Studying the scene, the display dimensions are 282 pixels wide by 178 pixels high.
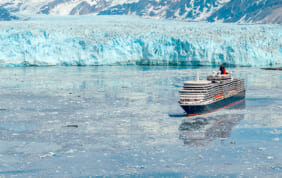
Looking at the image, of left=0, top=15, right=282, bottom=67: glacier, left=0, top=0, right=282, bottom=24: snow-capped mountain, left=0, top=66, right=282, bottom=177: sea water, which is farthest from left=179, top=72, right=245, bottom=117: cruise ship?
left=0, top=0, right=282, bottom=24: snow-capped mountain

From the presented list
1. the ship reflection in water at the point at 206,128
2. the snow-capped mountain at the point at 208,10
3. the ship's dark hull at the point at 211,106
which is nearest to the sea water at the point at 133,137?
the ship reflection in water at the point at 206,128

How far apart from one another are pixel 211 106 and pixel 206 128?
7.01 ft

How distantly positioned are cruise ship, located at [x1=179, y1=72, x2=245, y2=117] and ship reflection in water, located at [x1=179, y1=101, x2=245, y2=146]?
298 millimetres

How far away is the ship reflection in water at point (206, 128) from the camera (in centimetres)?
917

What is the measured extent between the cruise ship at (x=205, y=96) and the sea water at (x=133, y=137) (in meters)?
0.29

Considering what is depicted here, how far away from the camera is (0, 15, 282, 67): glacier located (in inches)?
1172

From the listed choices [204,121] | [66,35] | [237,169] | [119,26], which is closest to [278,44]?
[119,26]

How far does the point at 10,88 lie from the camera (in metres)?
18.7

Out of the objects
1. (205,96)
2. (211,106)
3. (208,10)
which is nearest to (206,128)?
(205,96)

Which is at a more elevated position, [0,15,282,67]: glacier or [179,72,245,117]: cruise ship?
[0,15,282,67]: glacier

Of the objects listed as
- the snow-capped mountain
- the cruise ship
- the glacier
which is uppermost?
the snow-capped mountain

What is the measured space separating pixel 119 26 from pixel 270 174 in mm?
27610

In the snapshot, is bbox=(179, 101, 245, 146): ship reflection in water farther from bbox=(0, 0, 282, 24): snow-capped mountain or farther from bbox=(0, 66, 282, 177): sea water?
bbox=(0, 0, 282, 24): snow-capped mountain

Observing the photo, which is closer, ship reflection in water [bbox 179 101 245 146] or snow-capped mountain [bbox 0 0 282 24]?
ship reflection in water [bbox 179 101 245 146]
